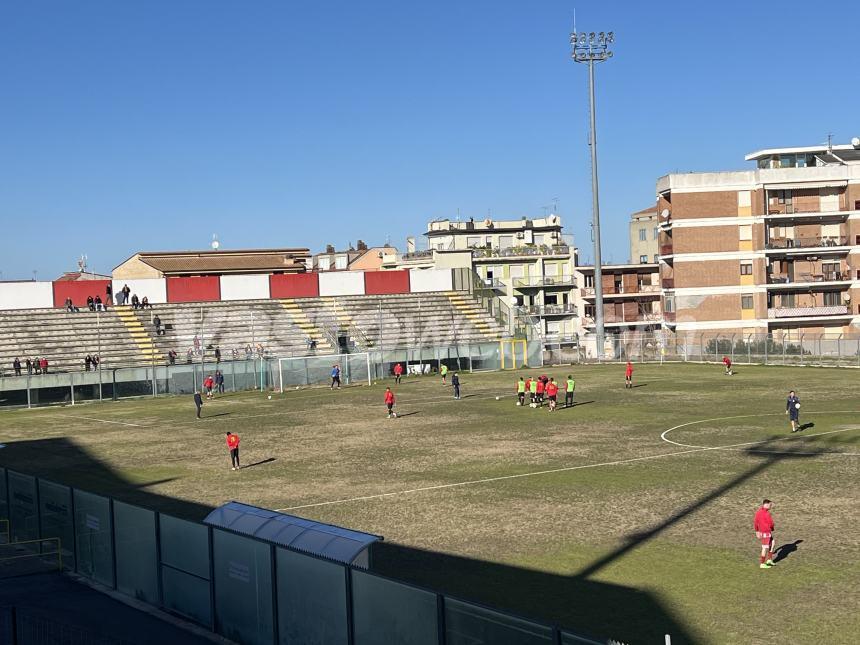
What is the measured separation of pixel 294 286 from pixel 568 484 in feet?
194

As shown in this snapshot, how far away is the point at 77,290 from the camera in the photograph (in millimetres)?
80250

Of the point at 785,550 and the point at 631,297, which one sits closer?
the point at 785,550

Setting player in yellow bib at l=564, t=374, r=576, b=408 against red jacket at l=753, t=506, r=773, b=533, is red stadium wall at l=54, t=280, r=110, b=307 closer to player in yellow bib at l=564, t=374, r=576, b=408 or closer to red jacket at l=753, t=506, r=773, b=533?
player in yellow bib at l=564, t=374, r=576, b=408

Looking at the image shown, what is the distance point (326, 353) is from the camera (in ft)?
252

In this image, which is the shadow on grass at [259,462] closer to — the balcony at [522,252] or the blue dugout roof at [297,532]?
the blue dugout roof at [297,532]

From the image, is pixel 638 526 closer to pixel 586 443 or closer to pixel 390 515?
pixel 390 515

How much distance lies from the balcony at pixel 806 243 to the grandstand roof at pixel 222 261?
160 ft

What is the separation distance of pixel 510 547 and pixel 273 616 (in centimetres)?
742

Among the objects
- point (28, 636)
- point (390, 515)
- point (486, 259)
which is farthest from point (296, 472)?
point (486, 259)

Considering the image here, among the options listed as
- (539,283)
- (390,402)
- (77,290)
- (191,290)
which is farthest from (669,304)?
(77,290)

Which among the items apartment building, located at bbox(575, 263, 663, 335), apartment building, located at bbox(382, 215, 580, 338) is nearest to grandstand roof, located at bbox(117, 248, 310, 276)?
apartment building, located at bbox(382, 215, 580, 338)

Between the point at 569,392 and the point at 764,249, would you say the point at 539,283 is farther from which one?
the point at 569,392

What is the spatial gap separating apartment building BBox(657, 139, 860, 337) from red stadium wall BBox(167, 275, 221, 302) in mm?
38244

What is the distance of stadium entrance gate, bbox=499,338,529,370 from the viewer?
76.9 meters
